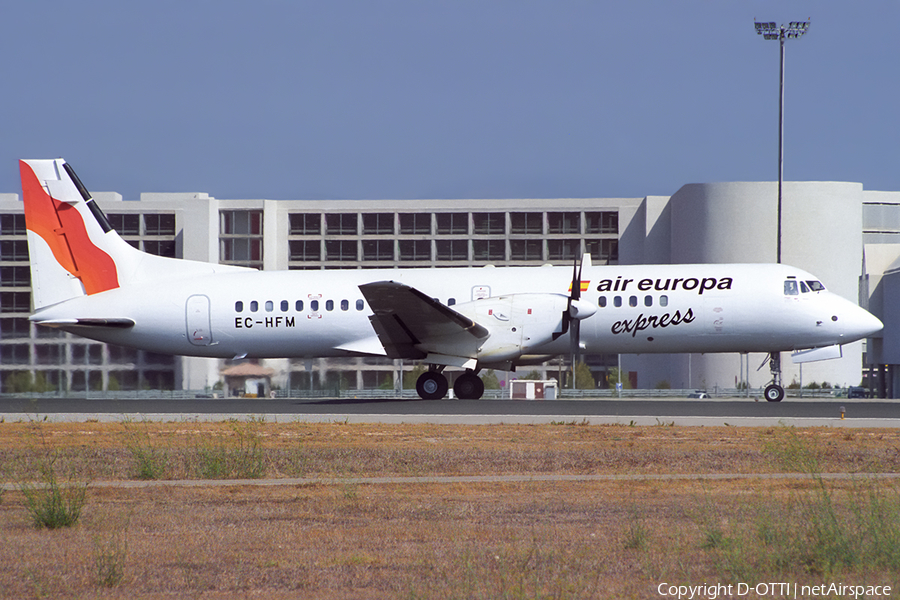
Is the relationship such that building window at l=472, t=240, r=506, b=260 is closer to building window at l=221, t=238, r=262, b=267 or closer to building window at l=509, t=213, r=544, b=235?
building window at l=509, t=213, r=544, b=235

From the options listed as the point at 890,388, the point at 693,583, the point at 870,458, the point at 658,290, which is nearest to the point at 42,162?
the point at 658,290

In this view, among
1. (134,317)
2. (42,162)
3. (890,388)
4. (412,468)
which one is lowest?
(890,388)

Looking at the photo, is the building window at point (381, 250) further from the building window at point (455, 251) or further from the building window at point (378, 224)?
the building window at point (455, 251)

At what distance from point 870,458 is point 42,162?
27675 millimetres

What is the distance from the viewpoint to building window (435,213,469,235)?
264ft

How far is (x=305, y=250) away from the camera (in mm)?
81562

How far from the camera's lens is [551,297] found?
27453 millimetres

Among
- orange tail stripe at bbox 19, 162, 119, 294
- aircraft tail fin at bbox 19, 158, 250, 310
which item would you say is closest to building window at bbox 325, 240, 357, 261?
aircraft tail fin at bbox 19, 158, 250, 310

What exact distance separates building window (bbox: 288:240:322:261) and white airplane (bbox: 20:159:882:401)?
49.1 m

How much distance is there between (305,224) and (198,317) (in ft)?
173

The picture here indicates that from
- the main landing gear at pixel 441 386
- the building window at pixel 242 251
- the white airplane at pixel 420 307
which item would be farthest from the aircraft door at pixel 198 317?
the building window at pixel 242 251

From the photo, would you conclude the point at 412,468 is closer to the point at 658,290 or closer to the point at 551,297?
the point at 551,297
